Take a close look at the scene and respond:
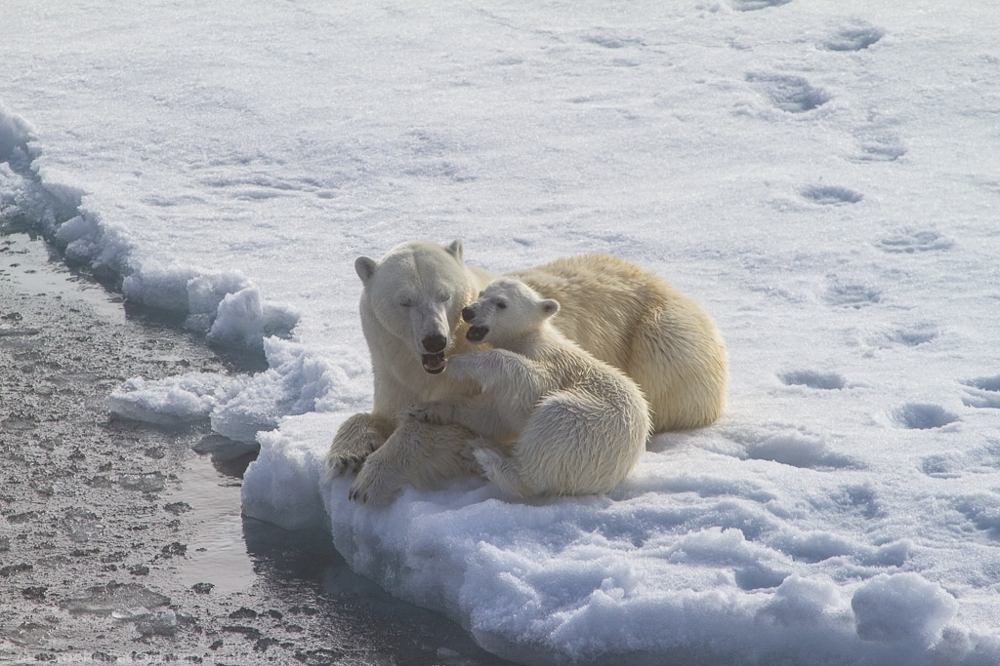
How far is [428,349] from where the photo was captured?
4.36m

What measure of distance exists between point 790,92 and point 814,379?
5146mm

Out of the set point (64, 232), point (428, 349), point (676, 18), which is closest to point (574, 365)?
point (428, 349)

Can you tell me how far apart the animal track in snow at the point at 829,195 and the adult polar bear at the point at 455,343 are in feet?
11.7

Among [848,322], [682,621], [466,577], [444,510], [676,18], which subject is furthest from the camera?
[676,18]

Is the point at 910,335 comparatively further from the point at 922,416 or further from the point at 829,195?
the point at 829,195

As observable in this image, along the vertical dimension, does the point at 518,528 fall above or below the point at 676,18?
below

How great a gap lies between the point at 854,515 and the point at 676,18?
884cm

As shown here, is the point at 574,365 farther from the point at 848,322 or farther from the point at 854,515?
the point at 848,322

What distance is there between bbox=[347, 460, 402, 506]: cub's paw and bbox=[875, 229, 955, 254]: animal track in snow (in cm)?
445

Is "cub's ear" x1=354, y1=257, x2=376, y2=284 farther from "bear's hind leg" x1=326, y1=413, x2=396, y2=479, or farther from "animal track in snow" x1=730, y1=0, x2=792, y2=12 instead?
"animal track in snow" x1=730, y1=0, x2=792, y2=12

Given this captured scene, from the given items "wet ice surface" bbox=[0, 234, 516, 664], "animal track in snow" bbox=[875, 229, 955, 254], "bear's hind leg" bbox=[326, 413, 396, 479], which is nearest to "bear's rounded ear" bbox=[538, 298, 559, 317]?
"bear's hind leg" bbox=[326, 413, 396, 479]

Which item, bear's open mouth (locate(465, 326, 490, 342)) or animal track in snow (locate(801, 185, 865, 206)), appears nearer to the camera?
bear's open mouth (locate(465, 326, 490, 342))

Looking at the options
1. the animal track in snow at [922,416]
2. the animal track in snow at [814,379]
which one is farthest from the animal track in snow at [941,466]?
the animal track in snow at [814,379]

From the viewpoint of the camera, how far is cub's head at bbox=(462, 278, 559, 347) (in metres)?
4.54
